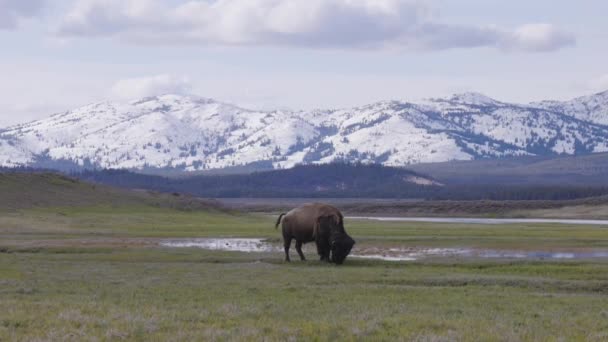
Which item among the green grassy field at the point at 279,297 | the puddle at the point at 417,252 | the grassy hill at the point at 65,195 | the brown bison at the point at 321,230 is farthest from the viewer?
the grassy hill at the point at 65,195

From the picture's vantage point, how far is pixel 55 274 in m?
35.0

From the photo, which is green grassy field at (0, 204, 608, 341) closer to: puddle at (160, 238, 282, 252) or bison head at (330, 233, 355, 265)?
bison head at (330, 233, 355, 265)

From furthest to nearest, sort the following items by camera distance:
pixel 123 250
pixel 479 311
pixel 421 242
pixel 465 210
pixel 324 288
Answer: pixel 465 210
pixel 421 242
pixel 123 250
pixel 324 288
pixel 479 311

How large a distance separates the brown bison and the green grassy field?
0.75m

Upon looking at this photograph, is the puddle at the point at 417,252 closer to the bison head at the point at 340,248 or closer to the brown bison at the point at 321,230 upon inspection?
the brown bison at the point at 321,230

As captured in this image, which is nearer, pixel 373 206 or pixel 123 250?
pixel 123 250

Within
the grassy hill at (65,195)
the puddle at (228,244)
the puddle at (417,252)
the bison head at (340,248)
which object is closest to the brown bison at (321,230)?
the bison head at (340,248)

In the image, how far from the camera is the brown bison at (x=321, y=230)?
41.8 m

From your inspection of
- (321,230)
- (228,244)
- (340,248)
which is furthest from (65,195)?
(340,248)

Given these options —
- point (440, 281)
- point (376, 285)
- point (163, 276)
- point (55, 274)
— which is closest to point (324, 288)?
point (376, 285)

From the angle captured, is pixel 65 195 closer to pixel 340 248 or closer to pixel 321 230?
pixel 321 230

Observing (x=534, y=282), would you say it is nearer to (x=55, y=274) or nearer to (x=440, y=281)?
(x=440, y=281)

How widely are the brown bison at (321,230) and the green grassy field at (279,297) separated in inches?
29.6

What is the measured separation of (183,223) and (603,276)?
61681 mm
